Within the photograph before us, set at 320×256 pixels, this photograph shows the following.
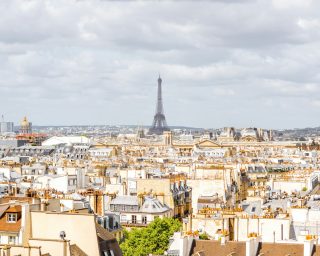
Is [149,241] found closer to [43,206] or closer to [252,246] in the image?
[43,206]

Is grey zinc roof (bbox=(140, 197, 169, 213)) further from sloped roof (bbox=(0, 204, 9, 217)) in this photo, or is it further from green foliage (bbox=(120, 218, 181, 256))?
sloped roof (bbox=(0, 204, 9, 217))

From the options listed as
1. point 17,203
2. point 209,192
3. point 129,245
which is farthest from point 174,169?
point 17,203

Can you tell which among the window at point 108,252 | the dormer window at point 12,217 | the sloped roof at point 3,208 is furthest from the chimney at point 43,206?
the window at point 108,252

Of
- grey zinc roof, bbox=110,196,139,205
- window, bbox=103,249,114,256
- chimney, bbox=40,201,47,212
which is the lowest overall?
grey zinc roof, bbox=110,196,139,205

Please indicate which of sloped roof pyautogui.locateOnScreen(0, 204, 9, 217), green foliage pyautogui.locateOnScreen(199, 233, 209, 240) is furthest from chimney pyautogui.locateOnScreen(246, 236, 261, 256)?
sloped roof pyautogui.locateOnScreen(0, 204, 9, 217)

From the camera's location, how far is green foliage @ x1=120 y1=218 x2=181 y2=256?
3759cm

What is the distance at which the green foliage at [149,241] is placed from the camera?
37594 millimetres

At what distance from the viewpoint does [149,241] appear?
38.6 metres

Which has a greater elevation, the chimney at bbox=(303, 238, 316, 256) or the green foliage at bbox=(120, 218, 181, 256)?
the chimney at bbox=(303, 238, 316, 256)

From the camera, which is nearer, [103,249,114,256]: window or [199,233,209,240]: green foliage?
[103,249,114,256]: window

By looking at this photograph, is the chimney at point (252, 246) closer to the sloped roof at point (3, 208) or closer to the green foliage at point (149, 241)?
the sloped roof at point (3, 208)

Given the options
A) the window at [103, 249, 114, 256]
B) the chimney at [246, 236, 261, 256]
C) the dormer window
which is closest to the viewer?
the chimney at [246, 236, 261, 256]

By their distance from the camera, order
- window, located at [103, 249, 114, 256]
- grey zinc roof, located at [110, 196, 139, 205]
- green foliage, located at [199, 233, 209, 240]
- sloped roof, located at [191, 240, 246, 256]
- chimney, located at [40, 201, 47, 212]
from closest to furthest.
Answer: sloped roof, located at [191, 240, 246, 256] < window, located at [103, 249, 114, 256] < chimney, located at [40, 201, 47, 212] < green foliage, located at [199, 233, 209, 240] < grey zinc roof, located at [110, 196, 139, 205]

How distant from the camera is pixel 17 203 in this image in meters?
29.8
